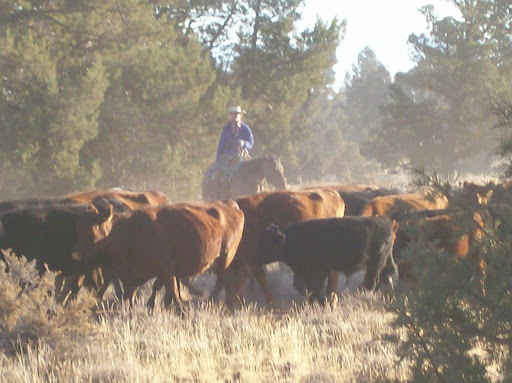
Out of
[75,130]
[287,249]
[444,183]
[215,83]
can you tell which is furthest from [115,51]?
[444,183]

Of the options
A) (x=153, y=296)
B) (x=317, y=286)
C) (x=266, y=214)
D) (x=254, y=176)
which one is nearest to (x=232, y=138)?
(x=254, y=176)

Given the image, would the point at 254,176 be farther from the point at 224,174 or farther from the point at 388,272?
→ the point at 388,272

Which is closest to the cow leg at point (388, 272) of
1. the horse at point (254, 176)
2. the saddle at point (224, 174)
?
the horse at point (254, 176)

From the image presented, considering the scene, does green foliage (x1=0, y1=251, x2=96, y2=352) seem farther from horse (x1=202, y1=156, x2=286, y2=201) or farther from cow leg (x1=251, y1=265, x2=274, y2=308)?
horse (x1=202, y1=156, x2=286, y2=201)

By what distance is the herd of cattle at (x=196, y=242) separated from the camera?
8148mm

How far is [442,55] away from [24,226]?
25511 millimetres

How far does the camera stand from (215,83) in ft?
80.3

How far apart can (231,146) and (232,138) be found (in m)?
0.22

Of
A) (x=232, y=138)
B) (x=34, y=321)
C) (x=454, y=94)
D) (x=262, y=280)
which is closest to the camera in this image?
(x=34, y=321)

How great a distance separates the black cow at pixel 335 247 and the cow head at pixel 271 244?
0.6 inches

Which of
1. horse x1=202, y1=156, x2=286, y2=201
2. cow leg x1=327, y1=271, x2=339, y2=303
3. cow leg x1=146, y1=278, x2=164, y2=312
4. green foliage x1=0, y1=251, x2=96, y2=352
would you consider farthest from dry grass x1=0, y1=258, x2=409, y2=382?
horse x1=202, y1=156, x2=286, y2=201

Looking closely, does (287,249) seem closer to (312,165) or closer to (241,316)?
(241,316)

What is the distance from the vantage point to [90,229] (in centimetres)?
795

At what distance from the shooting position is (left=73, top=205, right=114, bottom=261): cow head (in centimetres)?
795
